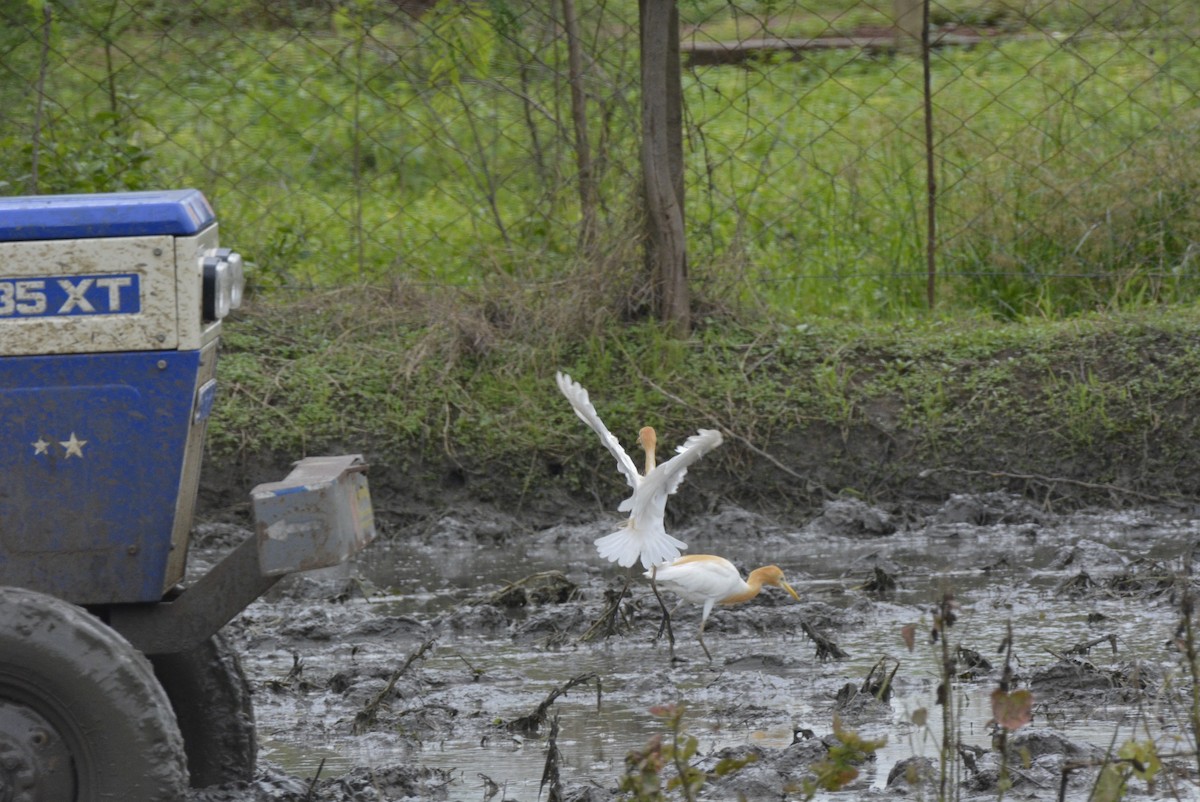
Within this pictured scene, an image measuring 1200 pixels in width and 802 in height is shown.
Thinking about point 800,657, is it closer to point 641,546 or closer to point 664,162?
point 641,546

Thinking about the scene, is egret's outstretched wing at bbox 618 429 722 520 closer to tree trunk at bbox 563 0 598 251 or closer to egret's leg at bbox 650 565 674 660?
egret's leg at bbox 650 565 674 660

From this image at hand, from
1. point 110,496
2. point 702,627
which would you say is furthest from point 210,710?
point 702,627

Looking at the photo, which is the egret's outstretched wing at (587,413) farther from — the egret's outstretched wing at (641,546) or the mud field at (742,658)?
the mud field at (742,658)

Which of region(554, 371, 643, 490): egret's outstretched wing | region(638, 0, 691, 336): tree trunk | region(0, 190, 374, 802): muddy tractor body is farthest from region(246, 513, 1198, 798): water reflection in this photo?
region(638, 0, 691, 336): tree trunk

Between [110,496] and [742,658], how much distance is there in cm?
216

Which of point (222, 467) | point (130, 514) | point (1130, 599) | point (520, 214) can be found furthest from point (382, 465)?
point (130, 514)

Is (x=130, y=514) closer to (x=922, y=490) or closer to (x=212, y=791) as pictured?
(x=212, y=791)

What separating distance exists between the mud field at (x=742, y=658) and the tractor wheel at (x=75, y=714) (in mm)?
602

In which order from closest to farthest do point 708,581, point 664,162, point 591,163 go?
point 708,581 < point 664,162 < point 591,163

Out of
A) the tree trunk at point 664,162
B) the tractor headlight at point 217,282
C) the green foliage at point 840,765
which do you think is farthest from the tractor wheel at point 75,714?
the tree trunk at point 664,162

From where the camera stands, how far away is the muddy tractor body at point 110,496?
2.70m

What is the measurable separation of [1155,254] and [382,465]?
361 centimetres

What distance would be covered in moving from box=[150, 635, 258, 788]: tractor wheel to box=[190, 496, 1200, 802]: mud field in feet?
0.22

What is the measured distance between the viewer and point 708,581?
15.6ft
